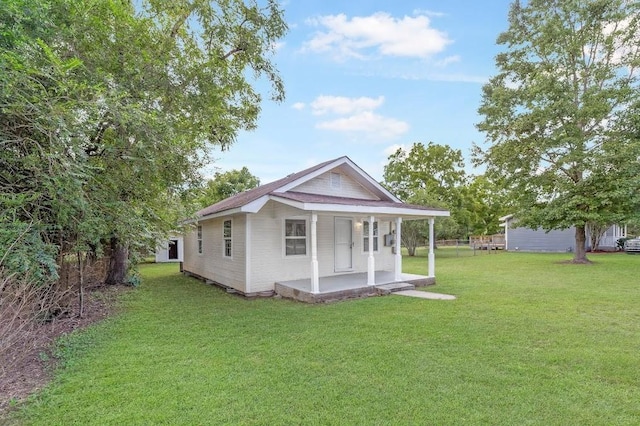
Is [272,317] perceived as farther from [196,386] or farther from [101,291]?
[101,291]

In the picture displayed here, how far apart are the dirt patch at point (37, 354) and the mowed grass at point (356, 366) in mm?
219

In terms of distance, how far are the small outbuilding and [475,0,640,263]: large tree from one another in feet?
32.4

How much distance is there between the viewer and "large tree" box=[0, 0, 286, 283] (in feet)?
13.4

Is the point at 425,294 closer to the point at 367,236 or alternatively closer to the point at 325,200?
the point at 367,236

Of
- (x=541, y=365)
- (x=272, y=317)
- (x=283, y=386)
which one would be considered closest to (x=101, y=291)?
(x=272, y=317)

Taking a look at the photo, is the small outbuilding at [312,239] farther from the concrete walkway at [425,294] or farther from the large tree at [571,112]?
the large tree at [571,112]

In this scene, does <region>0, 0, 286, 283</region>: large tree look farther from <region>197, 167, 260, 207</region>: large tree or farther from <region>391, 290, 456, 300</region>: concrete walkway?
<region>197, 167, 260, 207</region>: large tree

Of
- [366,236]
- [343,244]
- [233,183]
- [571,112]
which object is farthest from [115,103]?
[233,183]

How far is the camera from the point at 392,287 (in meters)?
9.23

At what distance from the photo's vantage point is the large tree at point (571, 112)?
15594 mm

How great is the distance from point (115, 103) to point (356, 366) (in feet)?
15.4

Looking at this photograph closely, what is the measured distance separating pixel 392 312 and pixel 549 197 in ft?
49.6

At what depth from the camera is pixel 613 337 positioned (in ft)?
17.0

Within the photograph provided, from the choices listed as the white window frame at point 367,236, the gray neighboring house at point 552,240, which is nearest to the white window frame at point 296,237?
the white window frame at point 367,236
